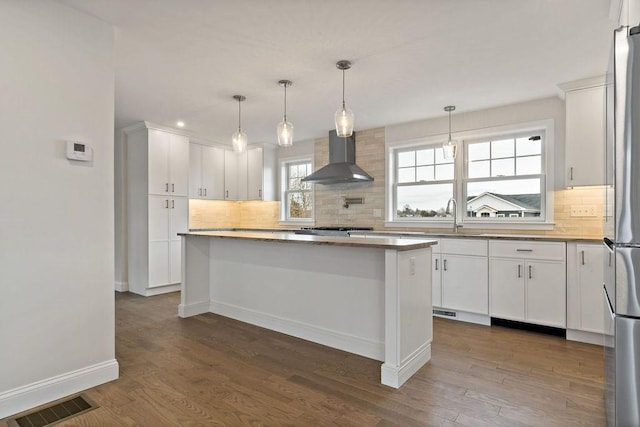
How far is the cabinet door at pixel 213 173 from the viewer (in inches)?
242

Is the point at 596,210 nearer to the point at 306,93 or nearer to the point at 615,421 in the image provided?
the point at 615,421

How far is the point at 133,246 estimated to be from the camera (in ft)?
17.6

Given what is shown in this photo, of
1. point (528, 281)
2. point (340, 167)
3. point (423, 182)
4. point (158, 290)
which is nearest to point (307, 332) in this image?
point (528, 281)

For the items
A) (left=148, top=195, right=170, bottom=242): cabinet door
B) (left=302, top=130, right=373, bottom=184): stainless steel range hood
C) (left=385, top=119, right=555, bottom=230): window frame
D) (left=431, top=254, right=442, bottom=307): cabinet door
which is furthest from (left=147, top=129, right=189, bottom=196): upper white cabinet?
(left=431, top=254, right=442, bottom=307): cabinet door

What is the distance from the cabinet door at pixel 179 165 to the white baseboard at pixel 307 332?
225cm

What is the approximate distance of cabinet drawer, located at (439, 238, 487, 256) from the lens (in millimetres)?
3850

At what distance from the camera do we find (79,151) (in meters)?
2.34

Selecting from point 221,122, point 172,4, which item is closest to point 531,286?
point 172,4

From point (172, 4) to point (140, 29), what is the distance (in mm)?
451

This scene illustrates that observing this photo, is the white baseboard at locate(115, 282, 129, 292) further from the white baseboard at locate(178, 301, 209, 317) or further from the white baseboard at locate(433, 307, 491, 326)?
the white baseboard at locate(433, 307, 491, 326)

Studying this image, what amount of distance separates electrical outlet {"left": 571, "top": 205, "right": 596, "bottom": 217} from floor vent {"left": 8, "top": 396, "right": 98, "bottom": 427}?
457cm

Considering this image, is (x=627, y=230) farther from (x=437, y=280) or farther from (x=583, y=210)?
(x=583, y=210)

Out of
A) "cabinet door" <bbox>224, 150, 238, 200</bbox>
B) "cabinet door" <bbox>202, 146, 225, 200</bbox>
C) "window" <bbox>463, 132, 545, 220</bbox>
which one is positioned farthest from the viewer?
"cabinet door" <bbox>224, 150, 238, 200</bbox>

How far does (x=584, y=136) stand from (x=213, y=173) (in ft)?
17.0
